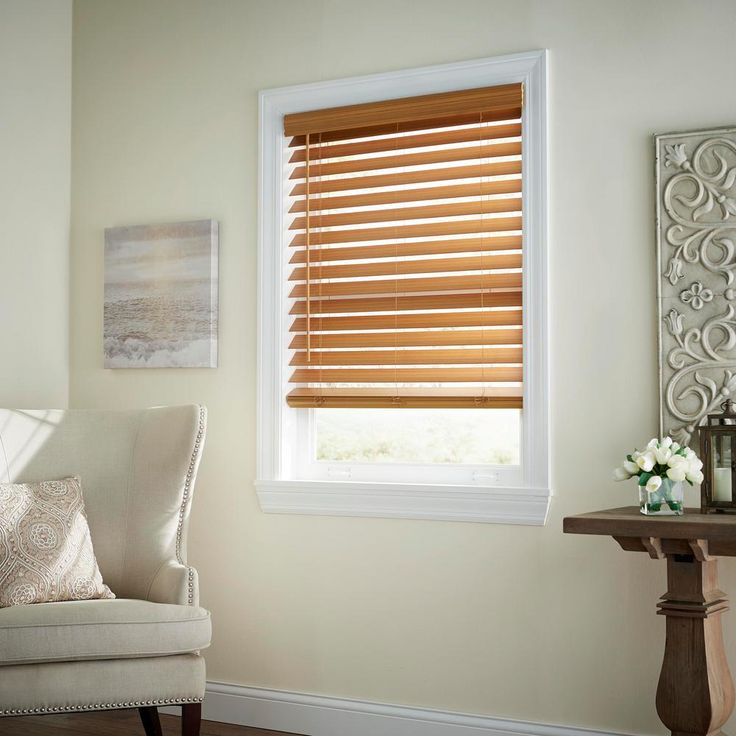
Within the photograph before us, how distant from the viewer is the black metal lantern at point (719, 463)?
241cm

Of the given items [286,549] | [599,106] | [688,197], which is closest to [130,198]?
[286,549]

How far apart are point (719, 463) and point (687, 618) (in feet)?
1.36

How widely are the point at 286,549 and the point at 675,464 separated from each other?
1.41 m

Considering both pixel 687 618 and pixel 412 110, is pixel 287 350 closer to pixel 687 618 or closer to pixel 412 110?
pixel 412 110

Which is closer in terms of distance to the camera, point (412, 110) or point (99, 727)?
point (412, 110)

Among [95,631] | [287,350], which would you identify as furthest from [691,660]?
[287,350]

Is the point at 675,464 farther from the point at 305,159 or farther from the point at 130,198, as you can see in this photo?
the point at 130,198

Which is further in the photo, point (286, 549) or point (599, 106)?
point (286, 549)

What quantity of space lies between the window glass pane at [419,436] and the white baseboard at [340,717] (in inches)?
31.5

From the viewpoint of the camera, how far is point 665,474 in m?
2.34

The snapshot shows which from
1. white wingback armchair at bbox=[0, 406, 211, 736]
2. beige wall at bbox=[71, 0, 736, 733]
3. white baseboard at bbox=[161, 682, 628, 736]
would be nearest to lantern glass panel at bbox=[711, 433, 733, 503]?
beige wall at bbox=[71, 0, 736, 733]

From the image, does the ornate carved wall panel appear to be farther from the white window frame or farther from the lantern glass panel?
the white window frame

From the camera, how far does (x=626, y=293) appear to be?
2.76 metres

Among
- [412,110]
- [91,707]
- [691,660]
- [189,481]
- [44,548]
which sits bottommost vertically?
[91,707]
